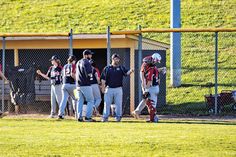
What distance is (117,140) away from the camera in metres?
15.2

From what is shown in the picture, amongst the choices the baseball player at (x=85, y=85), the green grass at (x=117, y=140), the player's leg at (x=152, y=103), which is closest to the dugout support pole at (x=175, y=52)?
the player's leg at (x=152, y=103)

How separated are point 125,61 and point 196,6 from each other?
1636cm

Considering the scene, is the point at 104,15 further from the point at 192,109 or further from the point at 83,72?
the point at 83,72

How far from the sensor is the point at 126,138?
612 inches

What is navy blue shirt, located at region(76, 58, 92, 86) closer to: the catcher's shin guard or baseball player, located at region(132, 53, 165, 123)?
baseball player, located at region(132, 53, 165, 123)

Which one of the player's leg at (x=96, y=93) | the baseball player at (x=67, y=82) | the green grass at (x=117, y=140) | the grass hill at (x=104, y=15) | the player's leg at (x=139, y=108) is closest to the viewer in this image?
the green grass at (x=117, y=140)

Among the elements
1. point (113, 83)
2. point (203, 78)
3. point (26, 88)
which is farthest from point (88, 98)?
point (203, 78)

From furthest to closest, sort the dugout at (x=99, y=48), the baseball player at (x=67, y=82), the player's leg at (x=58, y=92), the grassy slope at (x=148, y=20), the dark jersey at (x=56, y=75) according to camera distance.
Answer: the grassy slope at (x=148, y=20), the dugout at (x=99, y=48), the player's leg at (x=58, y=92), the dark jersey at (x=56, y=75), the baseball player at (x=67, y=82)

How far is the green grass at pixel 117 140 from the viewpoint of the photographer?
13.8 meters

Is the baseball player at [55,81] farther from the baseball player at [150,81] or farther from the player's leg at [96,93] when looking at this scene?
the baseball player at [150,81]

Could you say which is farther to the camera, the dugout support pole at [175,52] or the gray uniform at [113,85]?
the dugout support pole at [175,52]

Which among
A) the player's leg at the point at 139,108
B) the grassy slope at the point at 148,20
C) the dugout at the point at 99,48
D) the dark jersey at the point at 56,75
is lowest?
the player's leg at the point at 139,108

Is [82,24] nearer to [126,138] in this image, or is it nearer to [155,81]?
[155,81]

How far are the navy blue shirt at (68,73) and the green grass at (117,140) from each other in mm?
3415
